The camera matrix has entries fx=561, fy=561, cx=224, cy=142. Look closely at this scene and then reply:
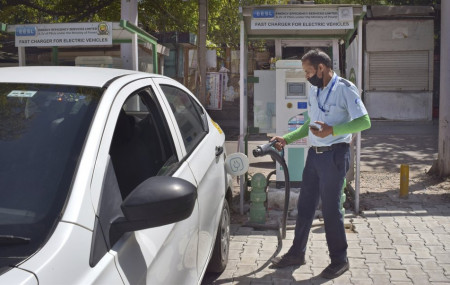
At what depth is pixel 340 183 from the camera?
15.0 feet

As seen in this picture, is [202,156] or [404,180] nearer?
[202,156]

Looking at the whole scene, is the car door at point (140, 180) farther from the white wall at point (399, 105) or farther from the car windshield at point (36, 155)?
the white wall at point (399, 105)

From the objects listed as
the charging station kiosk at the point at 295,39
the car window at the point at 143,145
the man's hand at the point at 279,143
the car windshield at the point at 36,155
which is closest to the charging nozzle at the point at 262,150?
the man's hand at the point at 279,143

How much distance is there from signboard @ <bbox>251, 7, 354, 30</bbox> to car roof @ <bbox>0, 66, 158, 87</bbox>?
11.0 ft

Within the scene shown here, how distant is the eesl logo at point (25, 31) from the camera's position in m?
6.60

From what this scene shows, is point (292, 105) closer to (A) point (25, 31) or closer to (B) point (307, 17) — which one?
(B) point (307, 17)

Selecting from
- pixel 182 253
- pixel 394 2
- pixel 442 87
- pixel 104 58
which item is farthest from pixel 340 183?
pixel 394 2

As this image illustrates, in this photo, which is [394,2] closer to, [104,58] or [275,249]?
[104,58]

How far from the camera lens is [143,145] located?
3393 millimetres

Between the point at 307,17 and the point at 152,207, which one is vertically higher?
the point at 307,17

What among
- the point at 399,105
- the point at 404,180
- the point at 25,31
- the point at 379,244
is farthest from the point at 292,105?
the point at 399,105

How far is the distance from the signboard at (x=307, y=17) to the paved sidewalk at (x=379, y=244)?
2.21 meters

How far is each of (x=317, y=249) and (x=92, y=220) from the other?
3.81m

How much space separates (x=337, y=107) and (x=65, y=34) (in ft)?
11.6
